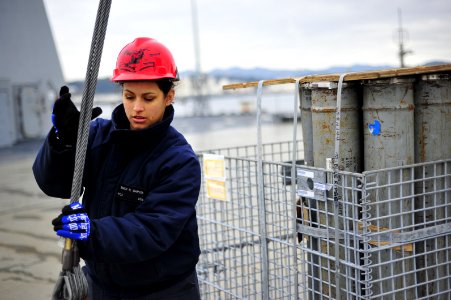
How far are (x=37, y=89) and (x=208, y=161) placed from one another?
51.9 ft

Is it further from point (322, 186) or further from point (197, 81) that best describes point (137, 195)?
point (197, 81)

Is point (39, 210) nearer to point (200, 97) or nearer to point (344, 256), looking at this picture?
point (344, 256)

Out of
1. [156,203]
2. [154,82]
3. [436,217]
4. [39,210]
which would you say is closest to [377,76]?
[436,217]

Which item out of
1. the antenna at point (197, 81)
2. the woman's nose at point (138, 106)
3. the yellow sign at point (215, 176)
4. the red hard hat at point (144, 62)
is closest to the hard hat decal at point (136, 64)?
the red hard hat at point (144, 62)

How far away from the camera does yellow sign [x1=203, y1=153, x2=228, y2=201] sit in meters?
3.78

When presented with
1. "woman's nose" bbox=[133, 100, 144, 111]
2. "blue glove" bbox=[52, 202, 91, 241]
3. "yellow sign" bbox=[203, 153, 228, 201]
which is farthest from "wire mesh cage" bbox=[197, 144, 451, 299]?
"blue glove" bbox=[52, 202, 91, 241]

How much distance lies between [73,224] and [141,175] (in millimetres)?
438

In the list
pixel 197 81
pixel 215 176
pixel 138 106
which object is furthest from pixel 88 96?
pixel 197 81

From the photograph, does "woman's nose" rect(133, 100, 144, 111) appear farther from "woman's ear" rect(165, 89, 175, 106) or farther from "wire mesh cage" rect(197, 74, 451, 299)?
"wire mesh cage" rect(197, 74, 451, 299)

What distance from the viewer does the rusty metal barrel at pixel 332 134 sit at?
3029mm

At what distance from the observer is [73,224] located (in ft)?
6.27

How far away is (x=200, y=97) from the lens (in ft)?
105

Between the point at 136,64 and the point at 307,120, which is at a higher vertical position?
the point at 136,64

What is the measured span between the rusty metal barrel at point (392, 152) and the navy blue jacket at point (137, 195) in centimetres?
113
